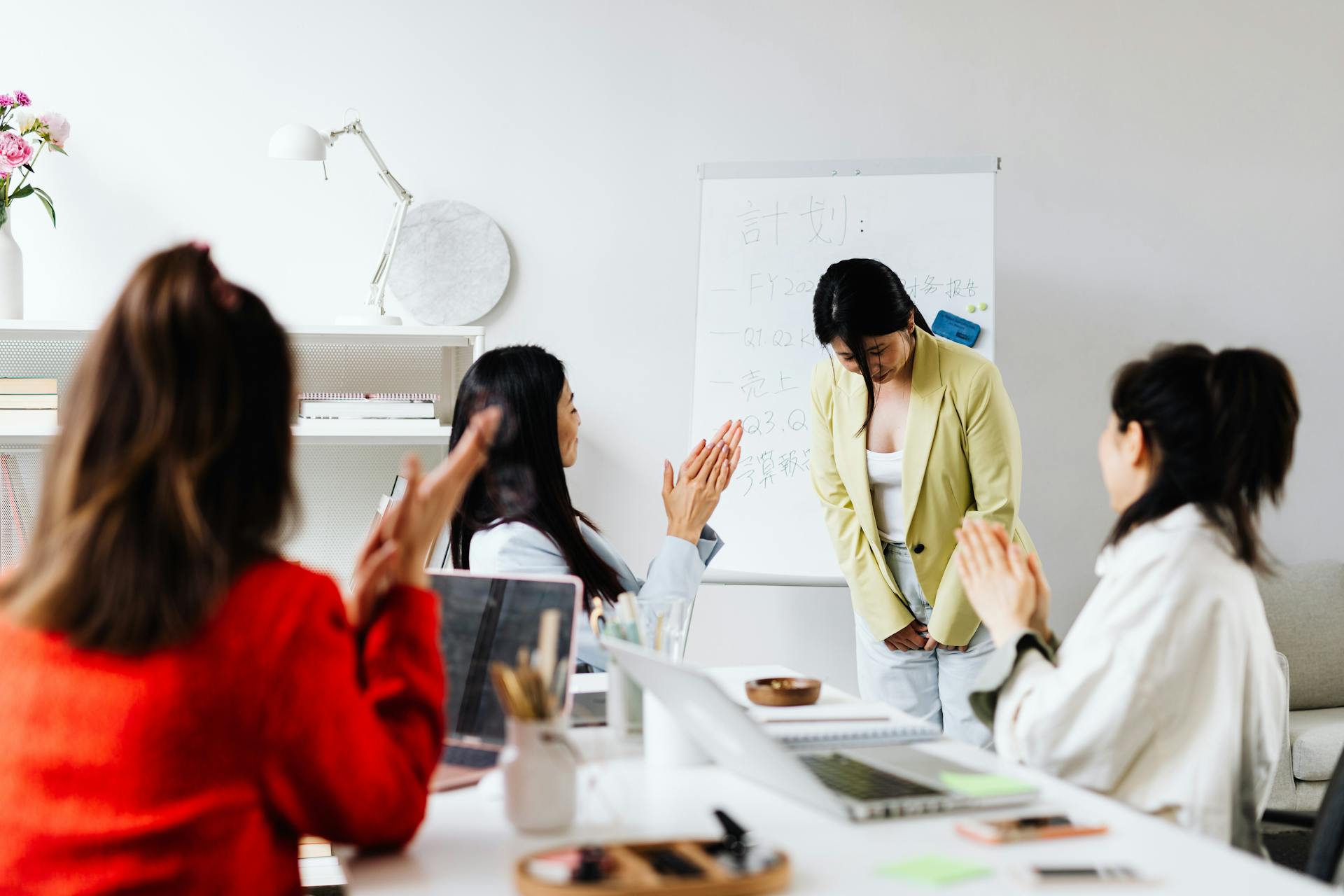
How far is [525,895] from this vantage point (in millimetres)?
941

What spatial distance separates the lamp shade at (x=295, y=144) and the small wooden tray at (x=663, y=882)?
7.62 ft

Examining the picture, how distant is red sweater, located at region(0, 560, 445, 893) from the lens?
0.94m

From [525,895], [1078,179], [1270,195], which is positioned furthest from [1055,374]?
[525,895]

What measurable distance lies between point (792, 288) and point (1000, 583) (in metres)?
1.74

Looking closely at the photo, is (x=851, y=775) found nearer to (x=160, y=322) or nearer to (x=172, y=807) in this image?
(x=172, y=807)

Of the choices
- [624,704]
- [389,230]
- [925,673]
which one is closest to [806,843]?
[624,704]

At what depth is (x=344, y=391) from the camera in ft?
10.8

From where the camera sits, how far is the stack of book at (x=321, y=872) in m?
2.75

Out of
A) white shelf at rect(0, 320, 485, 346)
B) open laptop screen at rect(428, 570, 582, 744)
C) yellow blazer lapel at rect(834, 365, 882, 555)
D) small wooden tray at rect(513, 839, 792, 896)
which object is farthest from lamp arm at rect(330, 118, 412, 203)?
small wooden tray at rect(513, 839, 792, 896)

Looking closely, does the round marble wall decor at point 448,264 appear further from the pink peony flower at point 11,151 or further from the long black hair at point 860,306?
the long black hair at point 860,306

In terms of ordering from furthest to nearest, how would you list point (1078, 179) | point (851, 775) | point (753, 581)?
point (1078, 179), point (753, 581), point (851, 775)

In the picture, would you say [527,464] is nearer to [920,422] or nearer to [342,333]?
[920,422]

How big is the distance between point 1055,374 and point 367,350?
6.65ft

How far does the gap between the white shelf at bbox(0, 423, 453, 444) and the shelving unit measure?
0.03m
